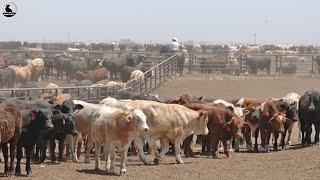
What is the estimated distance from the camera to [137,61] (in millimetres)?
37875

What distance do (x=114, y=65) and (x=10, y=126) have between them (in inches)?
1062

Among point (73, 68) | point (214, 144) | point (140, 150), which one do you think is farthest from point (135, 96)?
point (73, 68)

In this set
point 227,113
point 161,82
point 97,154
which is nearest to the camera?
point 97,154

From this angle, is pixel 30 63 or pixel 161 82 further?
pixel 30 63

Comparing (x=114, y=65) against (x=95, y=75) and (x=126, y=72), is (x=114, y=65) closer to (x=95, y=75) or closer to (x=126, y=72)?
(x=95, y=75)

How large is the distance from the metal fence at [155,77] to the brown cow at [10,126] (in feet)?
45.1

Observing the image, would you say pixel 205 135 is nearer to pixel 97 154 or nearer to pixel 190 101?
pixel 190 101

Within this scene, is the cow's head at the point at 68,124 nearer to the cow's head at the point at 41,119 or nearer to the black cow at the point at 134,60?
the cow's head at the point at 41,119

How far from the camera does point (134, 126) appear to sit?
1312cm

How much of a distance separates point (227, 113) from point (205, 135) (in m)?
0.81

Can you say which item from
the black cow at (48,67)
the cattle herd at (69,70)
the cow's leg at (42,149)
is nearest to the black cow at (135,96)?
the cow's leg at (42,149)

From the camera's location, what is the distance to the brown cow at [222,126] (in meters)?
16.3

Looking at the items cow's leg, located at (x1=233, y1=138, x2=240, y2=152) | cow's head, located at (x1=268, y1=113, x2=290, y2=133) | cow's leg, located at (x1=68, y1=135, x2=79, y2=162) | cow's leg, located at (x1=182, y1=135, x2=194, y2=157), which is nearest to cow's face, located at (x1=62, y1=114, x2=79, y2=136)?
cow's leg, located at (x1=68, y1=135, x2=79, y2=162)

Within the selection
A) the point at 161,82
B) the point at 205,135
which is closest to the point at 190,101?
the point at 205,135
